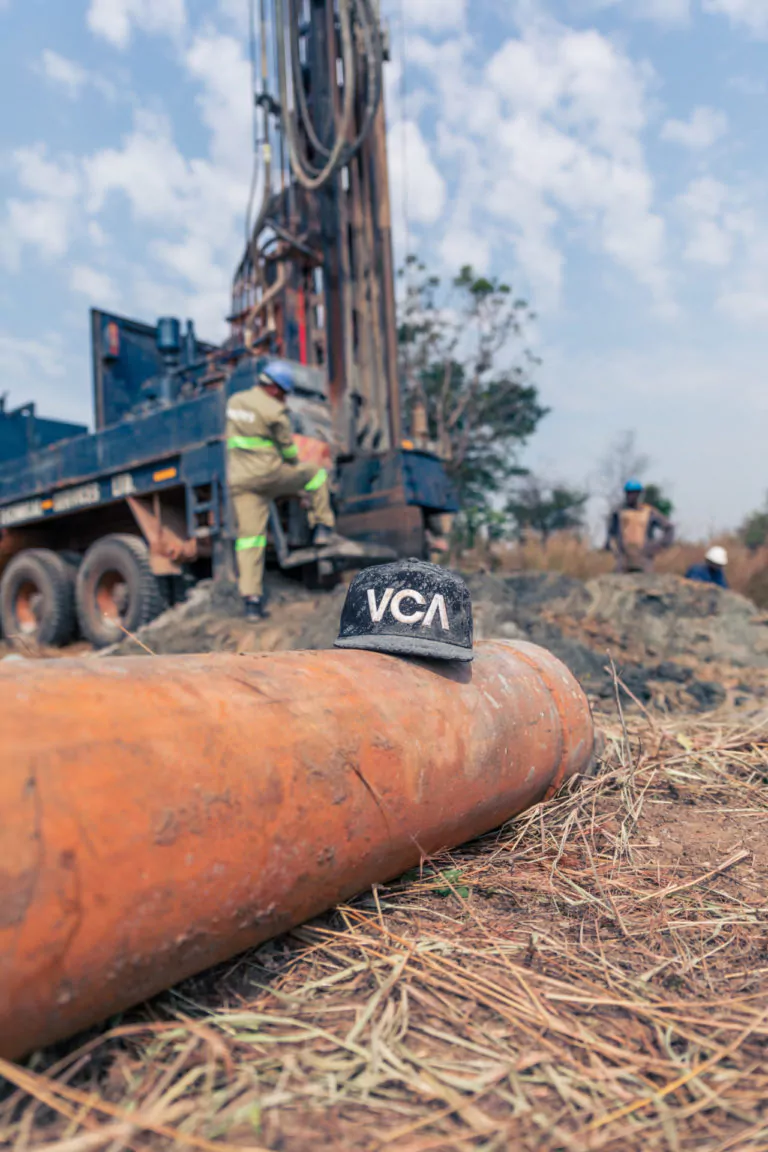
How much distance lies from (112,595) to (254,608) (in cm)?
210

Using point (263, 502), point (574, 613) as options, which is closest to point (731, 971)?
point (263, 502)

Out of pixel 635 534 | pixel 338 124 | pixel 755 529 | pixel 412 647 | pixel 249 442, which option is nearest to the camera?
pixel 412 647

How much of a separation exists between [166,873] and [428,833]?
2.39 feet

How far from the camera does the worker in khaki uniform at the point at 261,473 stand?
566 cm

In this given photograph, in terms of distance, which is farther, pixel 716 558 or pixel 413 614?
pixel 716 558

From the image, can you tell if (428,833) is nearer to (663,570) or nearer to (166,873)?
(166,873)

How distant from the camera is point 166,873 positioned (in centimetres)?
128

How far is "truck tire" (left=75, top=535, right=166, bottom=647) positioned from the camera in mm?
6758

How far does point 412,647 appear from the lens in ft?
6.67

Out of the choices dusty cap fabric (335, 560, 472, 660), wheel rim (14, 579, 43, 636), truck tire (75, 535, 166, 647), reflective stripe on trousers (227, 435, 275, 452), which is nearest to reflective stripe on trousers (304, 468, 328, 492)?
reflective stripe on trousers (227, 435, 275, 452)

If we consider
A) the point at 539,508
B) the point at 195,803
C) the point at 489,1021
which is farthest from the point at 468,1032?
the point at 539,508

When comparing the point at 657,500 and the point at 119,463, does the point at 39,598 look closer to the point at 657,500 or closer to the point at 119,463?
the point at 119,463

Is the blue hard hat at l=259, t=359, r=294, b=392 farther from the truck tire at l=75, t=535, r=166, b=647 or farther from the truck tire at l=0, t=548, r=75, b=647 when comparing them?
the truck tire at l=0, t=548, r=75, b=647

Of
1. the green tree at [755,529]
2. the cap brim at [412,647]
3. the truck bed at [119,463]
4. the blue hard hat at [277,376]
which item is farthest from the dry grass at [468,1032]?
the green tree at [755,529]
